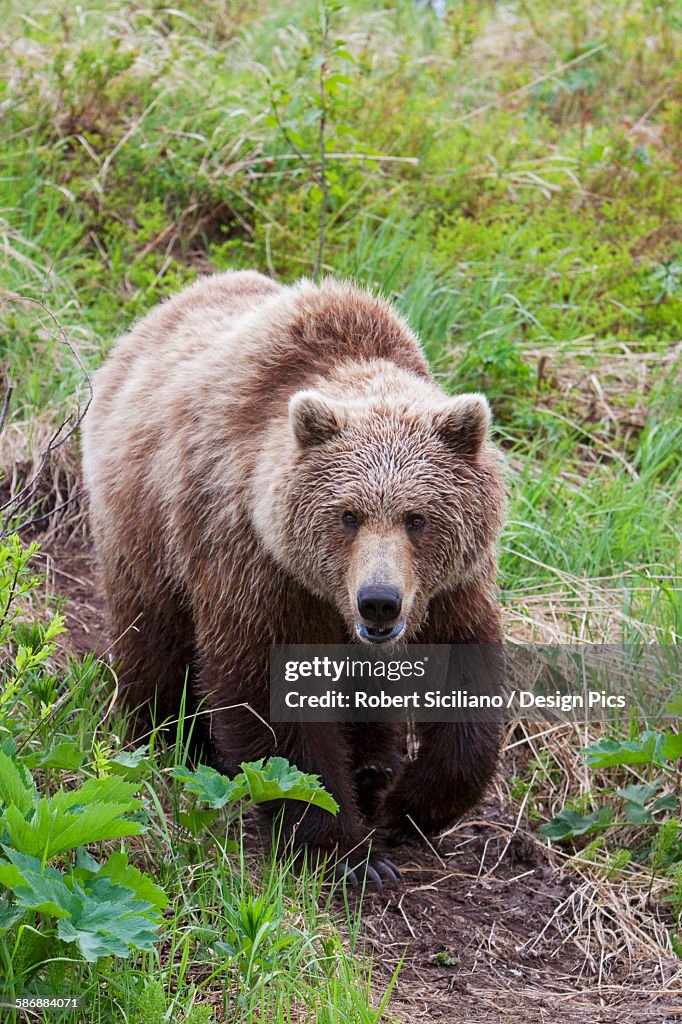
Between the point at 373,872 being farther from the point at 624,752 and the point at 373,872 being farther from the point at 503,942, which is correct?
the point at 624,752

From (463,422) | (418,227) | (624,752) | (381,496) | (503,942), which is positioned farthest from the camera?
(418,227)

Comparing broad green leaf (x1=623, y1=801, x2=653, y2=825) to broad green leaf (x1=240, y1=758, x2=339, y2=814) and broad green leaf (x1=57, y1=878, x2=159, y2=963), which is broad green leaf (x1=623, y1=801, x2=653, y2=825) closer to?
broad green leaf (x1=240, y1=758, x2=339, y2=814)

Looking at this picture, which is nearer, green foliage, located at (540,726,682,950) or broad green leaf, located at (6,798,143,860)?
broad green leaf, located at (6,798,143,860)

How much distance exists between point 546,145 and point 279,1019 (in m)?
6.99

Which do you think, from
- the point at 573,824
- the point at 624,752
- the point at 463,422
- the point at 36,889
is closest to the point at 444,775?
the point at 573,824

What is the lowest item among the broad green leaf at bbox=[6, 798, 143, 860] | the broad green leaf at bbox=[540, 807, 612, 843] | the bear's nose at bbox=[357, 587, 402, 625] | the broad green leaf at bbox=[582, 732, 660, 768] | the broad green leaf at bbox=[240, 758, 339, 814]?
the broad green leaf at bbox=[540, 807, 612, 843]

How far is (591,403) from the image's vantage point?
682 centimetres

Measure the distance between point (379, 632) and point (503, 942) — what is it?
122cm

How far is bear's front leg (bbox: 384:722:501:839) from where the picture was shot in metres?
4.42

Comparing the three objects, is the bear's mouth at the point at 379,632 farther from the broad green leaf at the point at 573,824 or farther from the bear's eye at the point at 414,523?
the broad green leaf at the point at 573,824

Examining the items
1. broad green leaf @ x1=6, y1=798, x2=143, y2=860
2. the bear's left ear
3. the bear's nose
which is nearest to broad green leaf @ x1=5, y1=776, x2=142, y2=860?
broad green leaf @ x1=6, y1=798, x2=143, y2=860

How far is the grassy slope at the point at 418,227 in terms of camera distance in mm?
6008

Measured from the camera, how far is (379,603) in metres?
3.58

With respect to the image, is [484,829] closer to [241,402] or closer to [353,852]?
[353,852]
